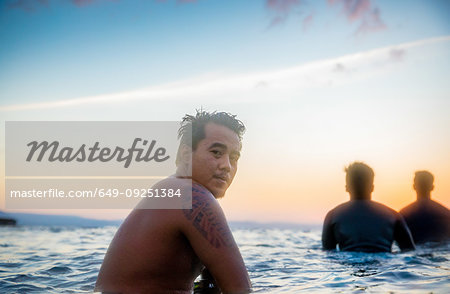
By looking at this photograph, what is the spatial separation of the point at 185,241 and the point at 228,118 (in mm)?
1220

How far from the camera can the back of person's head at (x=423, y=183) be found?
8250 millimetres

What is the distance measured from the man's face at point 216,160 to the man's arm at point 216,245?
0.48 meters

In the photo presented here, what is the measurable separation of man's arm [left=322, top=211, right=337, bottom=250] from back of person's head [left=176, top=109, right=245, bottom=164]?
368cm

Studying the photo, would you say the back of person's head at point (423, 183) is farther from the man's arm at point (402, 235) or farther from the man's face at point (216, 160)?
the man's face at point (216, 160)

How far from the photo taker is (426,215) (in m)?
8.21

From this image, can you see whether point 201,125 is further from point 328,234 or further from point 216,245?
point 328,234

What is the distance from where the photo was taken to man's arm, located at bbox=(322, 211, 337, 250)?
6.53m

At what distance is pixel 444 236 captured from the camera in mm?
8008

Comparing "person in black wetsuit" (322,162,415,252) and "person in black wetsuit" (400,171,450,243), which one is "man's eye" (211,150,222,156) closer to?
"person in black wetsuit" (322,162,415,252)

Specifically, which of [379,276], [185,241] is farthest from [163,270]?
[379,276]

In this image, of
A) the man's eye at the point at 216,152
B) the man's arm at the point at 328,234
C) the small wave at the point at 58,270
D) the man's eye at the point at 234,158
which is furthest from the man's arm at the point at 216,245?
the man's arm at the point at 328,234

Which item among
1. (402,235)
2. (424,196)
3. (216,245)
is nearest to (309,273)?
(402,235)

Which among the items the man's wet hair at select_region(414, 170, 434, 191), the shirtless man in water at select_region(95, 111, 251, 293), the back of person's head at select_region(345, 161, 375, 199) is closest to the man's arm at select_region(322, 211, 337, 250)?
the back of person's head at select_region(345, 161, 375, 199)

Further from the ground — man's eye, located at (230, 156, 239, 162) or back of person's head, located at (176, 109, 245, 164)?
back of person's head, located at (176, 109, 245, 164)
